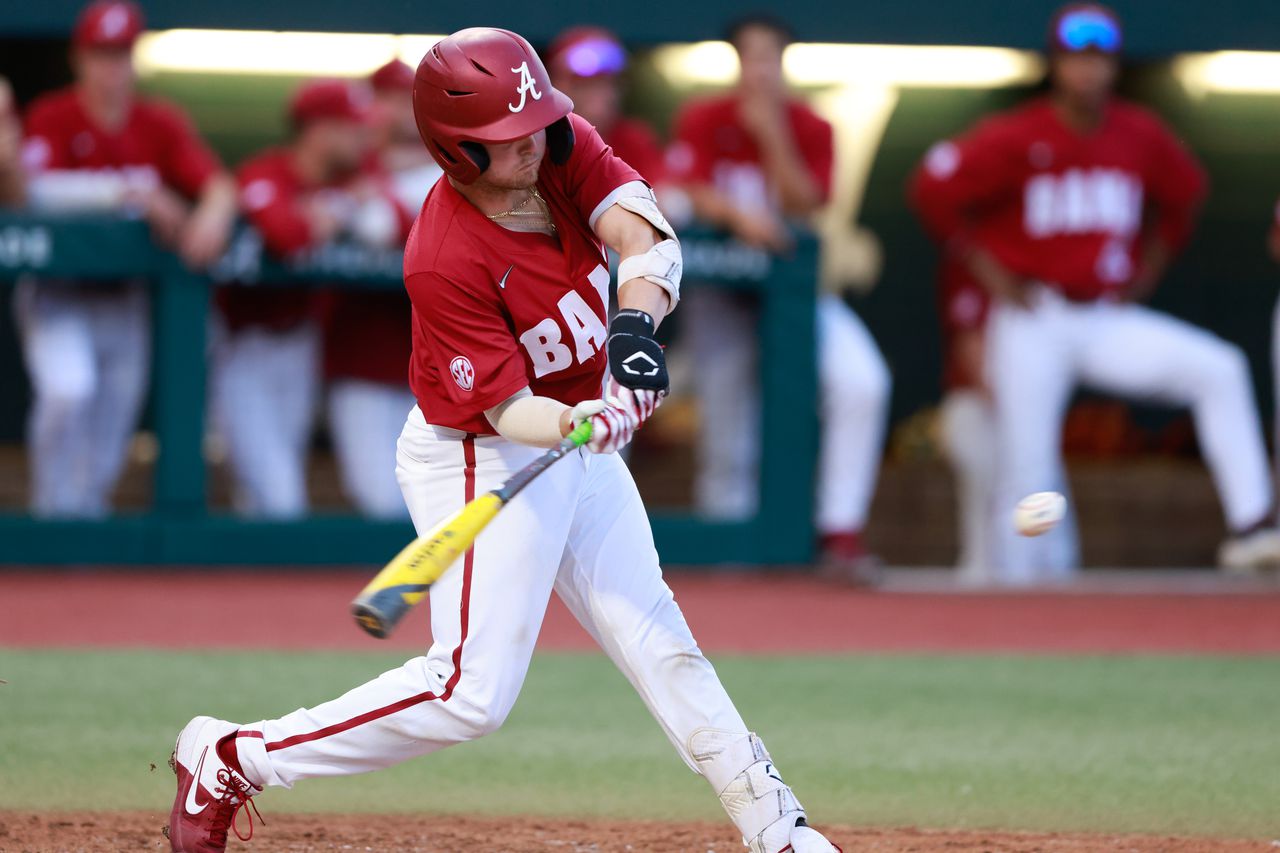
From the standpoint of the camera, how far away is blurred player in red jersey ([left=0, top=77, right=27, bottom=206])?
21.6 feet

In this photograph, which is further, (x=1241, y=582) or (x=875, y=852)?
(x=1241, y=582)

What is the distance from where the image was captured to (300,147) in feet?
23.6

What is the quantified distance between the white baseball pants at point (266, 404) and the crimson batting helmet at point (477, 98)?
417 centimetres

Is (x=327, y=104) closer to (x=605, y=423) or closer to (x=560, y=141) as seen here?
(x=560, y=141)

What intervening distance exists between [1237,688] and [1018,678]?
62 cm

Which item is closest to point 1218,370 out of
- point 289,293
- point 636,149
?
point 636,149

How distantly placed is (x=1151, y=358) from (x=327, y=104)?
127 inches

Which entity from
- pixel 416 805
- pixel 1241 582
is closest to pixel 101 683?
pixel 416 805

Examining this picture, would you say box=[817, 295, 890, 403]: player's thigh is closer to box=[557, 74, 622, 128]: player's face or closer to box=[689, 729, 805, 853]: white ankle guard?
box=[557, 74, 622, 128]: player's face

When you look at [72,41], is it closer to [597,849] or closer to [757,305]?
[757,305]

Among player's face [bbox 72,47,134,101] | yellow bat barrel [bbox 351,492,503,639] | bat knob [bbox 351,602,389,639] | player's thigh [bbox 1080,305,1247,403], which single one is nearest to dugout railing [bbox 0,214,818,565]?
player's face [bbox 72,47,134,101]

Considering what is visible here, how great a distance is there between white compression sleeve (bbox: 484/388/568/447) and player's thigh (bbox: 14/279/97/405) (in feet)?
13.7

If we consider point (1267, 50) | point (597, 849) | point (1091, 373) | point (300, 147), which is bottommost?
point (597, 849)

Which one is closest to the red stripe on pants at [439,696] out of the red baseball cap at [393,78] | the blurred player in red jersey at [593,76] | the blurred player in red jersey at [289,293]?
the blurred player in red jersey at [593,76]
